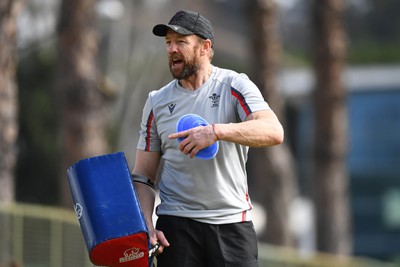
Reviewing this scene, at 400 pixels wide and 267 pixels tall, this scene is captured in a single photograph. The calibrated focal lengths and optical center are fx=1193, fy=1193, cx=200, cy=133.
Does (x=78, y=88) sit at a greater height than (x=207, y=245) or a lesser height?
greater

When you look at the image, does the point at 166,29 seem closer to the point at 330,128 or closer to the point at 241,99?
the point at 241,99

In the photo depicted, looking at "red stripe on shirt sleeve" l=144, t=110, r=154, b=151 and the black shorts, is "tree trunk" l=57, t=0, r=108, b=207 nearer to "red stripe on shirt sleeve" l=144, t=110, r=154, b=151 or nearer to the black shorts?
"red stripe on shirt sleeve" l=144, t=110, r=154, b=151

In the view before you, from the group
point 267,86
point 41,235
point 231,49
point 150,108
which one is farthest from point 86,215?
point 231,49

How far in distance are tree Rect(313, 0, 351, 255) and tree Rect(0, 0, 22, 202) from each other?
33.6ft

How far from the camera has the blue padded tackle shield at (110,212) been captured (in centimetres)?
627

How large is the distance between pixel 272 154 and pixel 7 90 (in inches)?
376

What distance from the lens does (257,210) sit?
33188 mm

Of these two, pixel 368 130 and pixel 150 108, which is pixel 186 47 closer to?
pixel 150 108

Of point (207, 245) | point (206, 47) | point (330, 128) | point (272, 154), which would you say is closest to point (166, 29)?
point (206, 47)

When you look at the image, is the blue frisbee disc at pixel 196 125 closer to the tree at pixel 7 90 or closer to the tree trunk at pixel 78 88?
the tree at pixel 7 90

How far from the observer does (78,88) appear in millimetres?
17438

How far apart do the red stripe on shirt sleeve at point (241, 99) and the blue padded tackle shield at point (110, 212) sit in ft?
2.29

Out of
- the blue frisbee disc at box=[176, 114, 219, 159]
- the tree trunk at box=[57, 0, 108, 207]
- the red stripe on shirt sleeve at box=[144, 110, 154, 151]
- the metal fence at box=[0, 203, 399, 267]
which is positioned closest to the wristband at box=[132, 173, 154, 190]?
the red stripe on shirt sleeve at box=[144, 110, 154, 151]

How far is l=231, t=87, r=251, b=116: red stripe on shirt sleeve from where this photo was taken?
638cm
